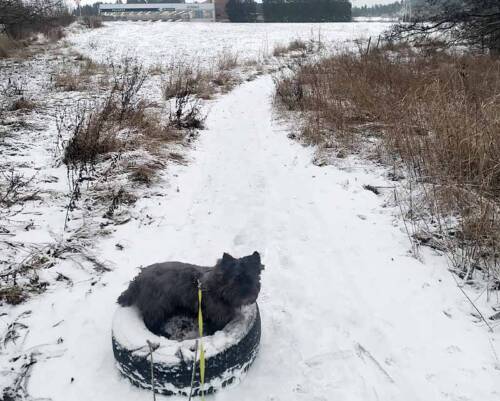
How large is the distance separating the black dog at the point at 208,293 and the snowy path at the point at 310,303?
384 mm

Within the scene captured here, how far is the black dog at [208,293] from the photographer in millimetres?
2219

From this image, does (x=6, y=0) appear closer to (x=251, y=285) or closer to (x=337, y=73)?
(x=337, y=73)

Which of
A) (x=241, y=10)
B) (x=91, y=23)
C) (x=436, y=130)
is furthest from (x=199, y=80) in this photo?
(x=241, y=10)

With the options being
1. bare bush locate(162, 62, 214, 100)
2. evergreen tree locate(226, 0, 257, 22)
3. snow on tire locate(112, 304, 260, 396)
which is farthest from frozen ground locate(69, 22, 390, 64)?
evergreen tree locate(226, 0, 257, 22)

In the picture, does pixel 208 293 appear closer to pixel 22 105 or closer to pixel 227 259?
pixel 227 259

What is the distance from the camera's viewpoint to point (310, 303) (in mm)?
2812

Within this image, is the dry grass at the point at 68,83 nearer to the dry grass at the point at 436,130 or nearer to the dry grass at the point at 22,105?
the dry grass at the point at 22,105

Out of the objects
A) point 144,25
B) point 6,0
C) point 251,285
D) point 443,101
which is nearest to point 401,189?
point 443,101

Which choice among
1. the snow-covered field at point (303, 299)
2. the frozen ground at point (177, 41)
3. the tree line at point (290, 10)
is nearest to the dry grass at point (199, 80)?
the frozen ground at point (177, 41)

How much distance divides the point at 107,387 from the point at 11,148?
15.6 feet

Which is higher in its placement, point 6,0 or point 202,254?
point 6,0

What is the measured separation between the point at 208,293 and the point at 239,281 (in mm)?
201

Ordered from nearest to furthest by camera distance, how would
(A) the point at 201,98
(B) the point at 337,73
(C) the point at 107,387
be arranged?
(C) the point at 107,387
(B) the point at 337,73
(A) the point at 201,98

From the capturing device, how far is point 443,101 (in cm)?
465
